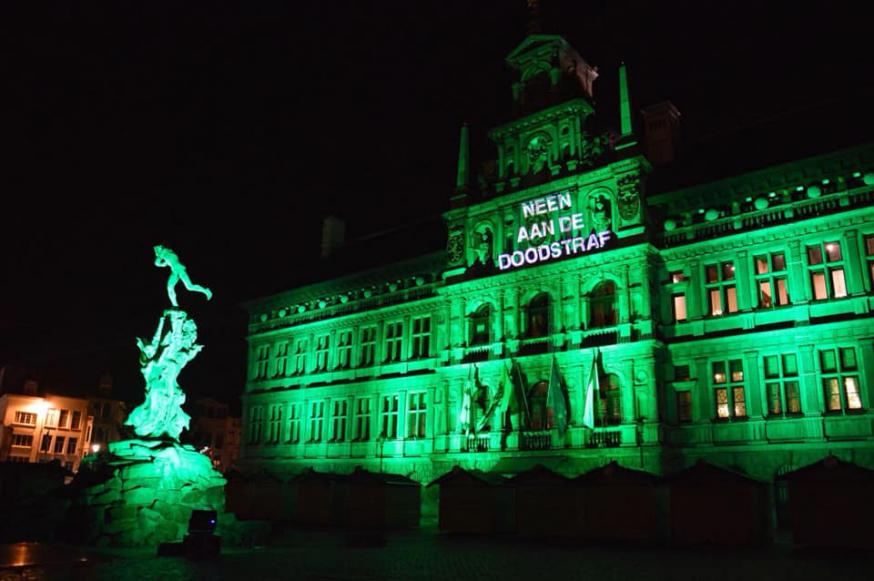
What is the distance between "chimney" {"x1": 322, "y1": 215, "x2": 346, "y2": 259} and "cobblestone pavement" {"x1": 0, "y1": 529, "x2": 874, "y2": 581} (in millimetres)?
32536

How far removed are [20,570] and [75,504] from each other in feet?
24.2

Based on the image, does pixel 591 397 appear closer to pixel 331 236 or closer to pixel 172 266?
pixel 172 266

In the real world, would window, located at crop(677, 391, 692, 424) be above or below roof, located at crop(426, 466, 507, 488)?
above

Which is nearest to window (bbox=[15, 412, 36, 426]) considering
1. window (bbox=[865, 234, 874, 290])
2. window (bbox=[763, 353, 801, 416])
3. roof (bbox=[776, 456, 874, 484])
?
window (bbox=[763, 353, 801, 416])

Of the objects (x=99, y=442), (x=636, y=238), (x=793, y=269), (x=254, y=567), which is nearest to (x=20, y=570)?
(x=254, y=567)

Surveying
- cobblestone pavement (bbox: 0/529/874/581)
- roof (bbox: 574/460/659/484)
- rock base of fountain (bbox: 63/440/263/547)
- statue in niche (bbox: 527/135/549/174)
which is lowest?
cobblestone pavement (bbox: 0/529/874/581)

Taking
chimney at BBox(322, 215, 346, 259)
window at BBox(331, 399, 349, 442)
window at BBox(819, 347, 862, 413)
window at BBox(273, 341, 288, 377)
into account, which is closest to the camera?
window at BBox(819, 347, 862, 413)

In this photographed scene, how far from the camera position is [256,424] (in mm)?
48719

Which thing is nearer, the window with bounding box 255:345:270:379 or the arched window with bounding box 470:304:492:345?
the arched window with bounding box 470:304:492:345

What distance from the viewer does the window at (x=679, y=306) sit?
103ft

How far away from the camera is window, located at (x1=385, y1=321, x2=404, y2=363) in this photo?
42031 mm

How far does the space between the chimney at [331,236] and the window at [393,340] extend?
43.6 feet

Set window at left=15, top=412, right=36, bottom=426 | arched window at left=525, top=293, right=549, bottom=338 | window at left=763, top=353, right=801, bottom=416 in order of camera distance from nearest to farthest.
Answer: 1. window at left=763, top=353, right=801, bottom=416
2. arched window at left=525, top=293, right=549, bottom=338
3. window at left=15, top=412, right=36, bottom=426

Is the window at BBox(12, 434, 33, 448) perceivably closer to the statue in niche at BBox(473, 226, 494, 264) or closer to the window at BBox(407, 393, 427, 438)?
the window at BBox(407, 393, 427, 438)
